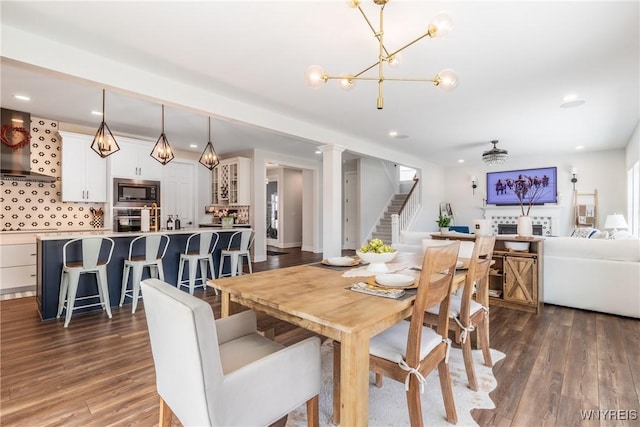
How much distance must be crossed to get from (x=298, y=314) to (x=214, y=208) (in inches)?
272

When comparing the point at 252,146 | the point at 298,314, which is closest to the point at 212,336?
the point at 298,314

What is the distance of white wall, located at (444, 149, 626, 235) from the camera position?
6.74 m

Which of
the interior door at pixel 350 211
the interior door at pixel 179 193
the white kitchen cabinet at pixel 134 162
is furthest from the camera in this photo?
the interior door at pixel 350 211

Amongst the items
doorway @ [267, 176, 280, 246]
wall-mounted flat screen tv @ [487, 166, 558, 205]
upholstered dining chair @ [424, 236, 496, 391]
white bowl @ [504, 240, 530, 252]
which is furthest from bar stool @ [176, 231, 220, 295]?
wall-mounted flat screen tv @ [487, 166, 558, 205]

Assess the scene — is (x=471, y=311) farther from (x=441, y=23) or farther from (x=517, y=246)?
(x=517, y=246)

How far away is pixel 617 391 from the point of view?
203cm

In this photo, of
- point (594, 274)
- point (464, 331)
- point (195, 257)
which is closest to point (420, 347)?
point (464, 331)

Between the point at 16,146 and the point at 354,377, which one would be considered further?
the point at 16,146

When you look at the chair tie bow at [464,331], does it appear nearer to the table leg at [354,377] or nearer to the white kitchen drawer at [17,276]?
the table leg at [354,377]

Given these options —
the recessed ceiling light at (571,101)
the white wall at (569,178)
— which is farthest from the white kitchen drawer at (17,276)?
the white wall at (569,178)

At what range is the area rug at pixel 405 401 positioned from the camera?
5.73ft

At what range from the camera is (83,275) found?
3643mm

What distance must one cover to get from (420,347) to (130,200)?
5765 mm

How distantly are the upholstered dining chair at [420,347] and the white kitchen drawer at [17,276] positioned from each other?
507 centimetres
